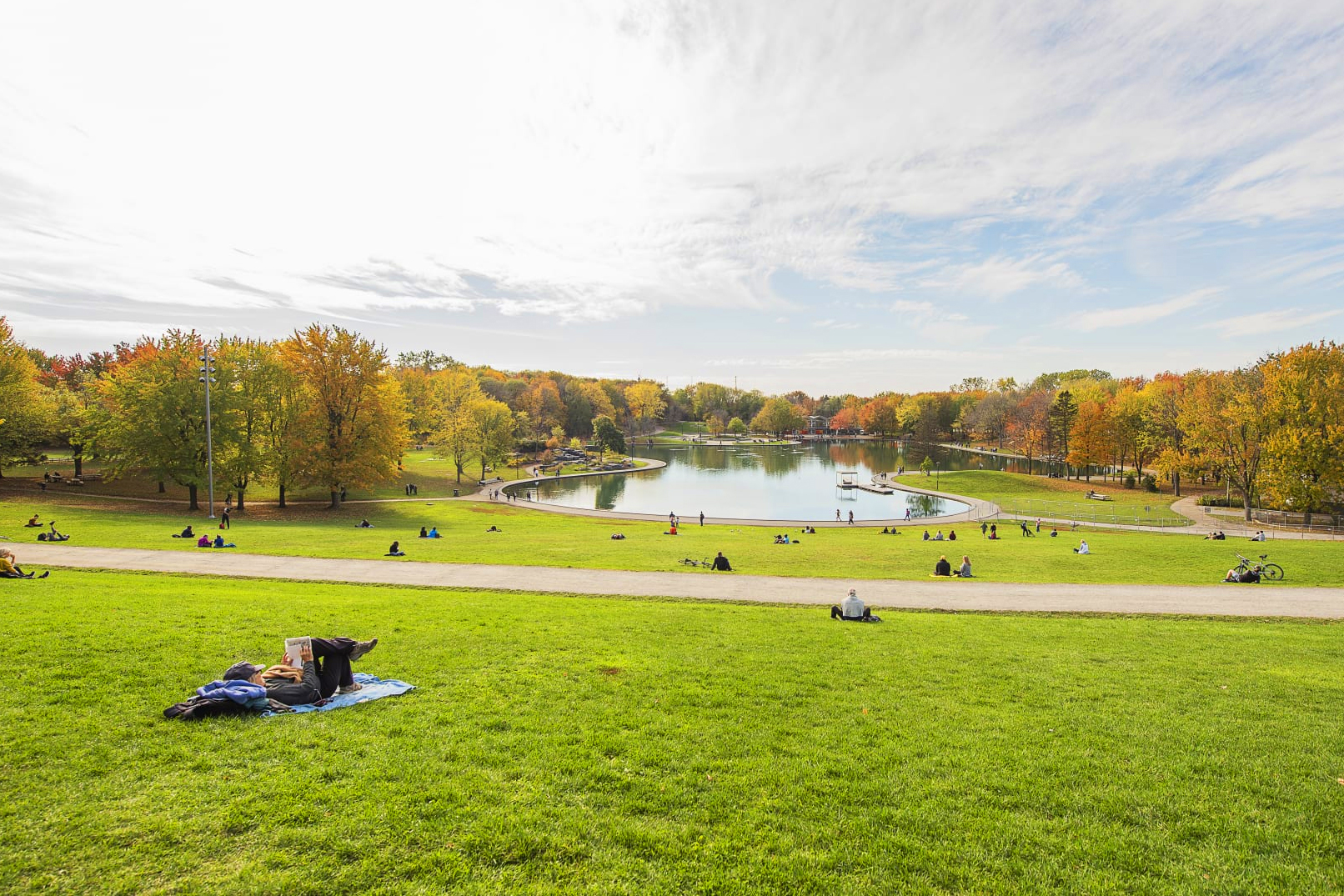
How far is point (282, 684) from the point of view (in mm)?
8133

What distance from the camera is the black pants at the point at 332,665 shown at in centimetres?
841

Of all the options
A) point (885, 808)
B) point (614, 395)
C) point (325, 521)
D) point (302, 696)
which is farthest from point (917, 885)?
point (614, 395)

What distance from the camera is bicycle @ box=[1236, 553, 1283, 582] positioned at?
21375 mm

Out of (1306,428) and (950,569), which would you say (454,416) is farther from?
(1306,428)

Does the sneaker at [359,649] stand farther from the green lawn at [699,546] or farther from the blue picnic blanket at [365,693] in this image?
the green lawn at [699,546]

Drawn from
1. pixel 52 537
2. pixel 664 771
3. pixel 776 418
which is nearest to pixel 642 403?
pixel 776 418

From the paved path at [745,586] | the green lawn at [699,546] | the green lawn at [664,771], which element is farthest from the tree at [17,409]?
the green lawn at [664,771]

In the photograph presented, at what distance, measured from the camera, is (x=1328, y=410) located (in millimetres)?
41062

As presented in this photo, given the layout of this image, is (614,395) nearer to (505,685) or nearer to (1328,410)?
(1328,410)

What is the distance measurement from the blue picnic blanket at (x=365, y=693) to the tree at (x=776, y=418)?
166m

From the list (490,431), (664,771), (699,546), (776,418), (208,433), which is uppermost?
(776,418)

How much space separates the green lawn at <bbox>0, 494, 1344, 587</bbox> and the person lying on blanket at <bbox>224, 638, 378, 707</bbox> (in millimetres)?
13056

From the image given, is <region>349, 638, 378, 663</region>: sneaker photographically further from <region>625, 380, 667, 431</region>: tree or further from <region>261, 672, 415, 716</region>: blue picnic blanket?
<region>625, 380, 667, 431</region>: tree

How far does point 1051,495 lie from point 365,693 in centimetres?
6672
